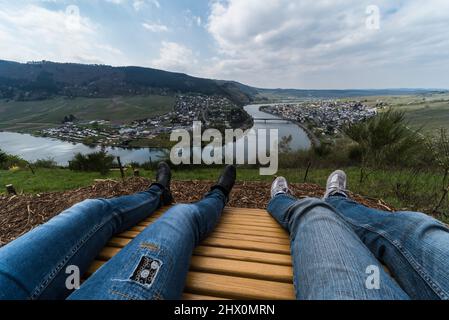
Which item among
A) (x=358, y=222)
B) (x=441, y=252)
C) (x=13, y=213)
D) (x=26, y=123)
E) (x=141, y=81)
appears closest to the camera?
(x=441, y=252)

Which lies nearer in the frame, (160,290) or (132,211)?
(160,290)

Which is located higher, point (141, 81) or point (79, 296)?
point (141, 81)

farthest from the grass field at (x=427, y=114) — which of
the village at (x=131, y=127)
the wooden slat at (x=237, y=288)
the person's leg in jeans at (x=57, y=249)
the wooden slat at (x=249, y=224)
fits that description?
the village at (x=131, y=127)

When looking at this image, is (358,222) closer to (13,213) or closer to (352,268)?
(352,268)

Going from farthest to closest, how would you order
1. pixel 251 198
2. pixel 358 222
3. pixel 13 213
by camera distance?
pixel 251 198
pixel 13 213
pixel 358 222

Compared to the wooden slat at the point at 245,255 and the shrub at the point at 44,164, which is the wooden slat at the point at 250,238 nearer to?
the wooden slat at the point at 245,255

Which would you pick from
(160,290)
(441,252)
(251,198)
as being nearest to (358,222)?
(441,252)

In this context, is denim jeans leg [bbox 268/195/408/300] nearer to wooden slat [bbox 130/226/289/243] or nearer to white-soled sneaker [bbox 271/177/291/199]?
wooden slat [bbox 130/226/289/243]

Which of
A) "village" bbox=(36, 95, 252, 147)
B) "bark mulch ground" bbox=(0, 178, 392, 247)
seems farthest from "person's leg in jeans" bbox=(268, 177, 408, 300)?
"village" bbox=(36, 95, 252, 147)
